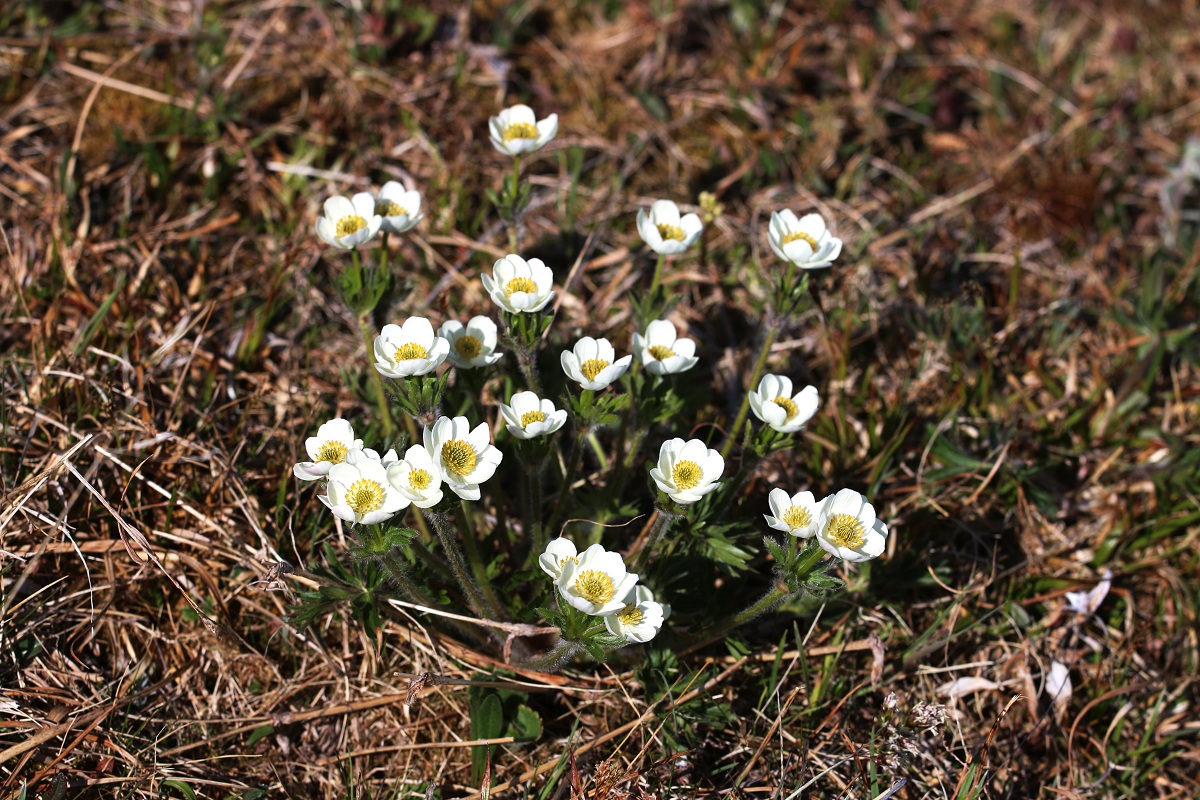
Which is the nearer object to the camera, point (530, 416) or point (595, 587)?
point (595, 587)

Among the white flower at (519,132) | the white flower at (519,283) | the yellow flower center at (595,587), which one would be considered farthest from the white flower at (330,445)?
the white flower at (519,132)

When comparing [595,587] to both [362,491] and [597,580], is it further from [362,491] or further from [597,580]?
[362,491]

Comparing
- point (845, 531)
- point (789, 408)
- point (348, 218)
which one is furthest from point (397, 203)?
point (845, 531)

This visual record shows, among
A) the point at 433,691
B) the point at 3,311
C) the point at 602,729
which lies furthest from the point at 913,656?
the point at 3,311

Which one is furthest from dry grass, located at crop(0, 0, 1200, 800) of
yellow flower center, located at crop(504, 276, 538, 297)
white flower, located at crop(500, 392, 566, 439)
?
yellow flower center, located at crop(504, 276, 538, 297)

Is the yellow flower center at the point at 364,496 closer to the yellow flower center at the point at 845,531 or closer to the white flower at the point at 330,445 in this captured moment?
the white flower at the point at 330,445

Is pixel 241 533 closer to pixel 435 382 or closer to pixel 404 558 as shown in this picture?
pixel 404 558
